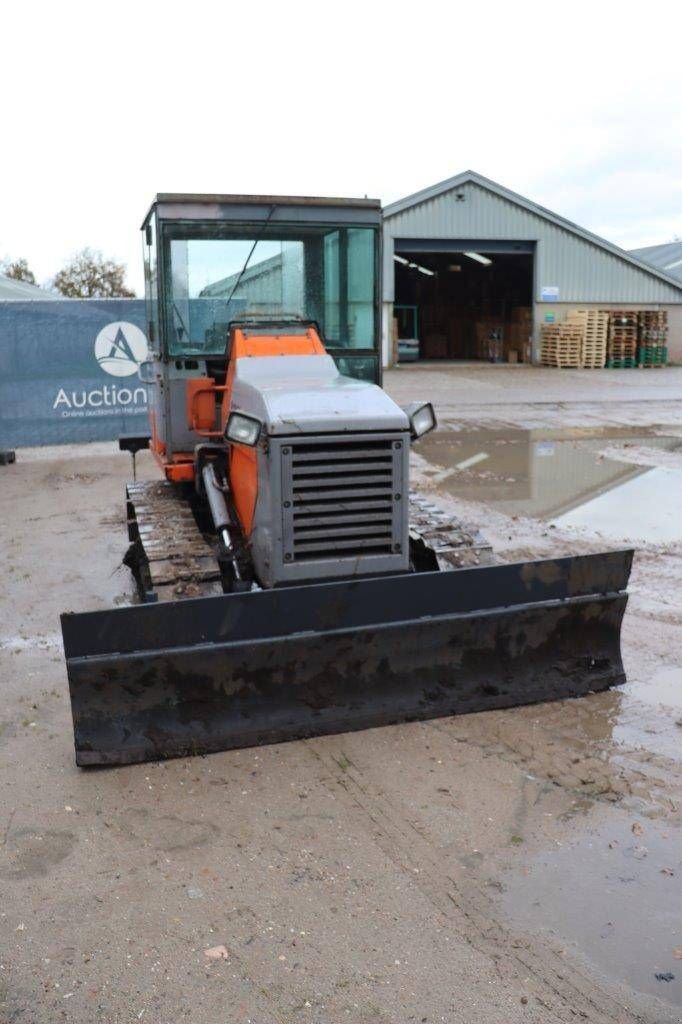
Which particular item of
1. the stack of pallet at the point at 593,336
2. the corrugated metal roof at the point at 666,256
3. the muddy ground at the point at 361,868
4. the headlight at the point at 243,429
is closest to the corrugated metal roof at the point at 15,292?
the muddy ground at the point at 361,868

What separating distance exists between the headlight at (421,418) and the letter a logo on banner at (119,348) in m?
10.7

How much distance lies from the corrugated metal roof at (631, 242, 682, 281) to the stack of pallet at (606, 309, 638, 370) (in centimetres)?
1182

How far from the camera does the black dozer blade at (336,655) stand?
Result: 473 cm

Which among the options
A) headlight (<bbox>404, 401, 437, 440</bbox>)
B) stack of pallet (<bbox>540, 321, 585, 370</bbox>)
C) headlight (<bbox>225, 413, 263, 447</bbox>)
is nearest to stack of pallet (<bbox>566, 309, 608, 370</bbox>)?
stack of pallet (<bbox>540, 321, 585, 370</bbox>)

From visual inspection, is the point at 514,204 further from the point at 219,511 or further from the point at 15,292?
the point at 219,511

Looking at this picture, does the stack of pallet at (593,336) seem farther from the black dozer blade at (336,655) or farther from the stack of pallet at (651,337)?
the black dozer blade at (336,655)

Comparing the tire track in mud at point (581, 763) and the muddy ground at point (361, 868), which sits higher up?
the tire track in mud at point (581, 763)

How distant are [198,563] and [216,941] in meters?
2.60

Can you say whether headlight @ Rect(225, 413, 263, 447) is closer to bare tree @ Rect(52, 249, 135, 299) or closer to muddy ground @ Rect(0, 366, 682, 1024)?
muddy ground @ Rect(0, 366, 682, 1024)

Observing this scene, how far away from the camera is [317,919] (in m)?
3.60

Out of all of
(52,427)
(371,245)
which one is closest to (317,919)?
(371,245)

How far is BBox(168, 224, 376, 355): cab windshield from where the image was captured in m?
6.71

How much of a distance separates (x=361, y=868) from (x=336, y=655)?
129 cm

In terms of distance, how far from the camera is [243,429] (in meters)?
5.27
